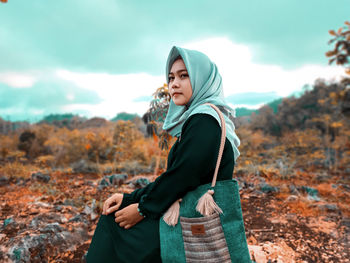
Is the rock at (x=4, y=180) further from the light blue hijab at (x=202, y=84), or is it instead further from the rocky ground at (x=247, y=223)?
the light blue hijab at (x=202, y=84)

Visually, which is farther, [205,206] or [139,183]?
[139,183]

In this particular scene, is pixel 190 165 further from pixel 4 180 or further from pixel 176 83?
pixel 4 180

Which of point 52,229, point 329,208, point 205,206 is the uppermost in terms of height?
point 205,206

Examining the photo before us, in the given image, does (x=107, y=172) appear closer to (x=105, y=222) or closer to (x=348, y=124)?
(x=105, y=222)

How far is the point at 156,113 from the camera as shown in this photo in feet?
8.37

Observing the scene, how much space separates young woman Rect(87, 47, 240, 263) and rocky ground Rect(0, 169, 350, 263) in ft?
3.90

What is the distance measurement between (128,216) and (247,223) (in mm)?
2219

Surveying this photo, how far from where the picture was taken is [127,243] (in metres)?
1.12

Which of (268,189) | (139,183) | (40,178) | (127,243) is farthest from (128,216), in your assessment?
(40,178)

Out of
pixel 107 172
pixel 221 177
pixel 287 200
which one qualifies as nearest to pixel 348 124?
pixel 287 200

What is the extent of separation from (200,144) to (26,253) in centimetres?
195

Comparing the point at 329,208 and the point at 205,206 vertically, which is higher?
the point at 205,206

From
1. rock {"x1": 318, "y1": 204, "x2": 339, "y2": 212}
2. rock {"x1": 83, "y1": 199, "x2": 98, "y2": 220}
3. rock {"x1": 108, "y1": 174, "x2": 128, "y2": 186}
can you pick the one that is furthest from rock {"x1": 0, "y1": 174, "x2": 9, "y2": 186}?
rock {"x1": 318, "y1": 204, "x2": 339, "y2": 212}

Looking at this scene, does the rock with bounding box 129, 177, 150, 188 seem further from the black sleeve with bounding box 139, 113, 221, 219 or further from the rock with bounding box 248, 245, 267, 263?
the black sleeve with bounding box 139, 113, 221, 219
